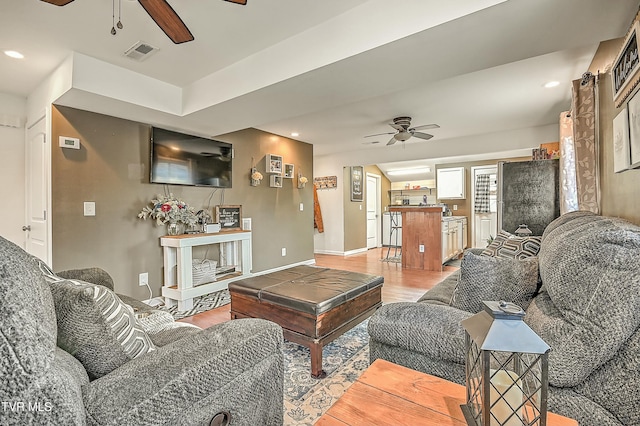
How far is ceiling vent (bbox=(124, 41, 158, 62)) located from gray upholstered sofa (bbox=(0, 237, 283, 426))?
2140mm

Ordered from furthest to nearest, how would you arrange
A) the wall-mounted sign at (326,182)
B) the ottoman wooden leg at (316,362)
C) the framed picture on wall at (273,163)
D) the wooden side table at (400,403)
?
the wall-mounted sign at (326,182) < the framed picture on wall at (273,163) < the ottoman wooden leg at (316,362) < the wooden side table at (400,403)

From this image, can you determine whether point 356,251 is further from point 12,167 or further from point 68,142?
point 12,167

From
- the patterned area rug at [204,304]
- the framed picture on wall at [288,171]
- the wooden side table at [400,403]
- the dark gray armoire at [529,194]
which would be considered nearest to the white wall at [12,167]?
the patterned area rug at [204,304]

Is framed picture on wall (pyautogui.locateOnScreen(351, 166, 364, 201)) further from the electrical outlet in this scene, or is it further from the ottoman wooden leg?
the ottoman wooden leg

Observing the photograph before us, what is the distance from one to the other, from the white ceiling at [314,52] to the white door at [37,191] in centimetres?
51

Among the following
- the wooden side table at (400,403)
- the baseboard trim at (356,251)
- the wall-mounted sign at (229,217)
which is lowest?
the baseboard trim at (356,251)

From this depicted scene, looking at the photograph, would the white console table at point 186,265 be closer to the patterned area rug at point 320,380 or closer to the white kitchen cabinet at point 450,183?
the patterned area rug at point 320,380

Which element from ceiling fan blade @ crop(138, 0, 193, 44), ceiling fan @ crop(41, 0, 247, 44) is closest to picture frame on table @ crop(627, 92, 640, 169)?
ceiling fan @ crop(41, 0, 247, 44)

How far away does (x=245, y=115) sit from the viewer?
10.4 ft

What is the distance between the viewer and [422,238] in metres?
5.29

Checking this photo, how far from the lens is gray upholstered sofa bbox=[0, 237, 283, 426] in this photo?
539 mm

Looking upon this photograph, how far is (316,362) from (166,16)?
2.19m

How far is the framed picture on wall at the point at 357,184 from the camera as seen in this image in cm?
710

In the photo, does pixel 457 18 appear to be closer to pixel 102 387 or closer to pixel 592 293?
pixel 592 293
